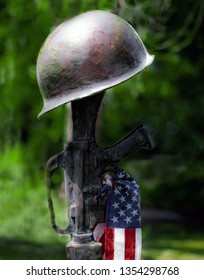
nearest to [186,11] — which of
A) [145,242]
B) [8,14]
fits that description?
[8,14]

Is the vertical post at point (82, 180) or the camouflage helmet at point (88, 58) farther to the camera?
the vertical post at point (82, 180)

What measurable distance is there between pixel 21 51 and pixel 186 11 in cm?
239

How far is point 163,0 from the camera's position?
727 cm

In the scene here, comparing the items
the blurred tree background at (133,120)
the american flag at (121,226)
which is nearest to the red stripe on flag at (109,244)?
the american flag at (121,226)

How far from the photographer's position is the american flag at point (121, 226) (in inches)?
138

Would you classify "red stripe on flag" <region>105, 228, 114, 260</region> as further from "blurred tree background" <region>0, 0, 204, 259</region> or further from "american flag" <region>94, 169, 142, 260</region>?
"blurred tree background" <region>0, 0, 204, 259</region>

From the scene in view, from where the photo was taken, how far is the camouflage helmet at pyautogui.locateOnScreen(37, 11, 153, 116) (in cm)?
331

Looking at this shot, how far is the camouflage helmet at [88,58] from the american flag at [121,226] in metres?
0.57

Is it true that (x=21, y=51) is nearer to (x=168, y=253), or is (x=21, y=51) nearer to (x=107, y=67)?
(x=168, y=253)

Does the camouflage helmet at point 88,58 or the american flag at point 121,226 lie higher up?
the camouflage helmet at point 88,58

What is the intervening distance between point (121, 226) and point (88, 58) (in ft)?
2.93

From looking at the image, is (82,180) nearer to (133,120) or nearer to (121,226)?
(121,226)

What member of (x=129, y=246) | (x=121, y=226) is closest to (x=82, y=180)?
(x=121, y=226)

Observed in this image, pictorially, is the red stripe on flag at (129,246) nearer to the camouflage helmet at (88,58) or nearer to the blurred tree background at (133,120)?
the camouflage helmet at (88,58)
